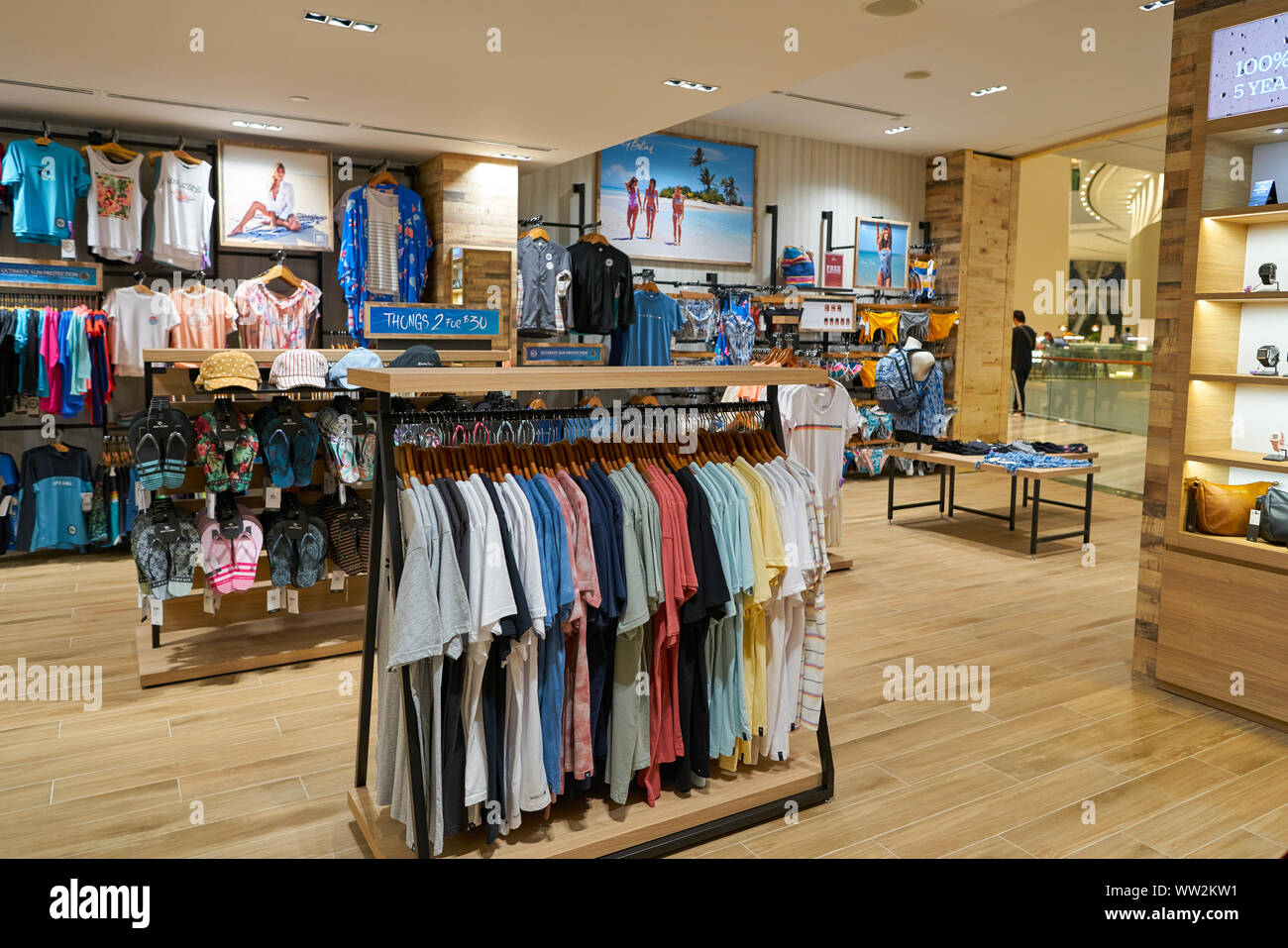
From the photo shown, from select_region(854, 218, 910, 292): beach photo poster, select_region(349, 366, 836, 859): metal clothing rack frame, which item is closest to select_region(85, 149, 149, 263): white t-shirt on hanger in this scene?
select_region(349, 366, 836, 859): metal clothing rack frame

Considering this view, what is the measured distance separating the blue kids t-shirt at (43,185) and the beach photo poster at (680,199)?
4.25m

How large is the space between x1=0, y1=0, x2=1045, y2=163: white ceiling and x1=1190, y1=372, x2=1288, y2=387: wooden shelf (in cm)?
190

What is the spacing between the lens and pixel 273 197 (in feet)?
22.5

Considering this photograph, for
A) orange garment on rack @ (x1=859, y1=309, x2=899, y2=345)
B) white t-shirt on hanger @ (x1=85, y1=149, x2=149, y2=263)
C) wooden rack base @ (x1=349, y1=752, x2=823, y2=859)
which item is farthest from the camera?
orange garment on rack @ (x1=859, y1=309, x2=899, y2=345)

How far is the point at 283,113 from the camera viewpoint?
613 centimetres

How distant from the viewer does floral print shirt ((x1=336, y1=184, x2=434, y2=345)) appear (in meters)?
7.13

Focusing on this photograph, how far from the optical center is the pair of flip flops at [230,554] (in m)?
4.00

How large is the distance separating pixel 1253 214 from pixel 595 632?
3.15 m

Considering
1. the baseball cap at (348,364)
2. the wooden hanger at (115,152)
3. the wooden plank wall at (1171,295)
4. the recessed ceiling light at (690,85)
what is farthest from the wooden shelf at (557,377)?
the wooden hanger at (115,152)

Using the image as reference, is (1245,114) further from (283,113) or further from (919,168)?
(919,168)

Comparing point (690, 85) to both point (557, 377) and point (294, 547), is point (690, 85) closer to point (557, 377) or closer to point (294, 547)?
point (294, 547)

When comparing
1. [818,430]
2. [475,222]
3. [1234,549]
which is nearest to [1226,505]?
[1234,549]

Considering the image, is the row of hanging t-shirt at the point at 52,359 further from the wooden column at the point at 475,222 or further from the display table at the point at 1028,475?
the display table at the point at 1028,475

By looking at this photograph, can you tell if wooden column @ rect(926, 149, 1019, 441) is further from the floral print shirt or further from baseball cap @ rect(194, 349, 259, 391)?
baseball cap @ rect(194, 349, 259, 391)
